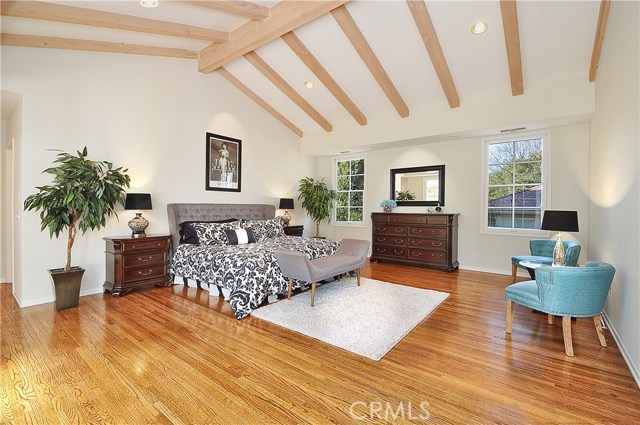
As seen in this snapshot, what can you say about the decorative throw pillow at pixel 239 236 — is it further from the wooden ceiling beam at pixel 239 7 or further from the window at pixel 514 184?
the window at pixel 514 184

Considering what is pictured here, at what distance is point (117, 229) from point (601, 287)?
582 cm

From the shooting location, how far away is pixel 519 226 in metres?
5.45

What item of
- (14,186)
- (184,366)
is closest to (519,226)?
(184,366)

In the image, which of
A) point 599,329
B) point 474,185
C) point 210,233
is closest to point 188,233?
point 210,233

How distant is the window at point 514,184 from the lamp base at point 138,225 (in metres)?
5.99

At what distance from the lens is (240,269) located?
3588 millimetres

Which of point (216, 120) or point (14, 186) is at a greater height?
point (216, 120)

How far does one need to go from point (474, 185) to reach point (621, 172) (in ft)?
10.2

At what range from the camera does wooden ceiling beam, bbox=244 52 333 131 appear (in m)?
5.32

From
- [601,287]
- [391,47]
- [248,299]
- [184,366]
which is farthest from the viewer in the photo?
[391,47]

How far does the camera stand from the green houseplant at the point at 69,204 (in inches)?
139

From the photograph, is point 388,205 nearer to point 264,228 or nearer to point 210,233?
point 264,228

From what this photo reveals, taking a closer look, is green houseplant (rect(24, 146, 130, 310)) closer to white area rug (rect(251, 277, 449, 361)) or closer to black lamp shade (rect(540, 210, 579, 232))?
white area rug (rect(251, 277, 449, 361))

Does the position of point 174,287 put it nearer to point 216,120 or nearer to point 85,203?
point 85,203
